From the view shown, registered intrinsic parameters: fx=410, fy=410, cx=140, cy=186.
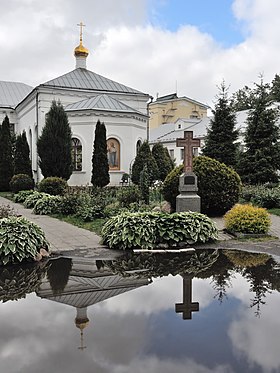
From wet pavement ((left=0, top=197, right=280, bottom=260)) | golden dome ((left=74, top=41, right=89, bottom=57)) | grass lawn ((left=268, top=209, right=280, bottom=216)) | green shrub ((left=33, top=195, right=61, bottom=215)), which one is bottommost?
wet pavement ((left=0, top=197, right=280, bottom=260))

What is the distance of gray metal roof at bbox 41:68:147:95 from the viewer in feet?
89.6

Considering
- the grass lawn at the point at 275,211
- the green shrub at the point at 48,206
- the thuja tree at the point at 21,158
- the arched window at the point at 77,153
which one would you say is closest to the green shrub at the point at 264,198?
the grass lawn at the point at 275,211

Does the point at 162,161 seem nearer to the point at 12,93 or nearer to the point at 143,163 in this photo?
the point at 143,163

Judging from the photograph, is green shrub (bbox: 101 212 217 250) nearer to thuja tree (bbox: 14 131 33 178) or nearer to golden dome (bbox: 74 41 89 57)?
thuja tree (bbox: 14 131 33 178)

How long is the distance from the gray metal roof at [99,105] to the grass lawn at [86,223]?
11566 millimetres

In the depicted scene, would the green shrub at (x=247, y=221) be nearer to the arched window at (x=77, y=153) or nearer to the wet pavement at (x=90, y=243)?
the wet pavement at (x=90, y=243)

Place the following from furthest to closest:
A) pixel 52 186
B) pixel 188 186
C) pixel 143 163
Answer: pixel 143 163
pixel 52 186
pixel 188 186

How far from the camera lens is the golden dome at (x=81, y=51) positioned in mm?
30391

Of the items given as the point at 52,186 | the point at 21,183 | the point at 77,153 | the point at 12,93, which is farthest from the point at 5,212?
the point at 12,93

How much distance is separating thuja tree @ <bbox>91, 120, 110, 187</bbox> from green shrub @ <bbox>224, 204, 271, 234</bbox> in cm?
→ 1217

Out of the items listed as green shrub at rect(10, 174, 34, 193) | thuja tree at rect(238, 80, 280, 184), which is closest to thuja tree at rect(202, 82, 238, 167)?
thuja tree at rect(238, 80, 280, 184)

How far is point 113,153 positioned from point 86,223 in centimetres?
1256

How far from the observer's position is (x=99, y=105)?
24.4 metres

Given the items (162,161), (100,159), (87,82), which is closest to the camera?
(100,159)
